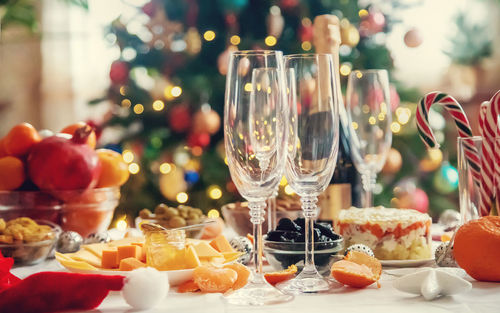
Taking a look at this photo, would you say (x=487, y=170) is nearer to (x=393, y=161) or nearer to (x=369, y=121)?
(x=369, y=121)

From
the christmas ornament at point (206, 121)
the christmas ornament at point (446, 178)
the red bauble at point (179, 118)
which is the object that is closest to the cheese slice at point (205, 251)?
the christmas ornament at point (206, 121)

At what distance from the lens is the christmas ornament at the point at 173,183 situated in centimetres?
289

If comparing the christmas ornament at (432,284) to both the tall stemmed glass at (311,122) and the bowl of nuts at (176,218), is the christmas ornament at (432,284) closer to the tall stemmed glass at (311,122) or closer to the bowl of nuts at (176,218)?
the tall stemmed glass at (311,122)

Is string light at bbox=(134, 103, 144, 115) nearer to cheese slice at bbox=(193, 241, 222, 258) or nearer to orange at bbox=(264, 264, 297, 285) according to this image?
cheese slice at bbox=(193, 241, 222, 258)

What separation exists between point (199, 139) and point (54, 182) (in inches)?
52.1

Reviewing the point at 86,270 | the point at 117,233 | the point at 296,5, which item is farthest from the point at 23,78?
the point at 86,270

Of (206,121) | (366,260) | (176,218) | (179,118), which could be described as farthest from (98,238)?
(179,118)

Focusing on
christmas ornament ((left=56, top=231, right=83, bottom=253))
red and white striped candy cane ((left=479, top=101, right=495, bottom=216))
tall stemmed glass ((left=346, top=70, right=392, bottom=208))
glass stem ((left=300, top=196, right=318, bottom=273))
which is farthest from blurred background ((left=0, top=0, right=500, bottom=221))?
glass stem ((left=300, top=196, right=318, bottom=273))

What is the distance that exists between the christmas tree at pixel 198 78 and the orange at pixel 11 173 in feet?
4.08

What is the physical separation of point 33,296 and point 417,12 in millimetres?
3771

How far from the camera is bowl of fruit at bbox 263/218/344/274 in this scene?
113cm

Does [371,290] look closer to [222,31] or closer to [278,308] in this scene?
[278,308]

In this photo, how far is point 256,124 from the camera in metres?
0.96

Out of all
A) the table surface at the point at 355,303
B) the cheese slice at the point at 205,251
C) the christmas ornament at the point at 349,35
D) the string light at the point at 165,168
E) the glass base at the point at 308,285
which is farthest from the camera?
the string light at the point at 165,168
